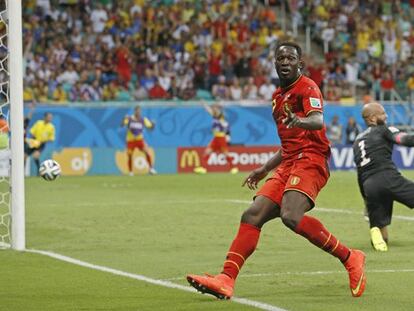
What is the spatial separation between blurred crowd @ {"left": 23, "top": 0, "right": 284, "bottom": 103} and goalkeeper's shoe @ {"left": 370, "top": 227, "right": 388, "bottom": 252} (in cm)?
2271

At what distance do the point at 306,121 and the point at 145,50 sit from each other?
2905 cm

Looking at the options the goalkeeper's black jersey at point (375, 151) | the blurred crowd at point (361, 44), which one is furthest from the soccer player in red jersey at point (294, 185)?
the blurred crowd at point (361, 44)

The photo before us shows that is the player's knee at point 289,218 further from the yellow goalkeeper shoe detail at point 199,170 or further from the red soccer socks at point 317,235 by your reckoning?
the yellow goalkeeper shoe detail at point 199,170

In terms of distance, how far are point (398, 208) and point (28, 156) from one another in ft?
56.3

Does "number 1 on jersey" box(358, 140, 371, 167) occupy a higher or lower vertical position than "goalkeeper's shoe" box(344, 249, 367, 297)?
higher

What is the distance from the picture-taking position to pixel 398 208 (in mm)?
19797

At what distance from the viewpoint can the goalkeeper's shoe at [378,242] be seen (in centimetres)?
1290

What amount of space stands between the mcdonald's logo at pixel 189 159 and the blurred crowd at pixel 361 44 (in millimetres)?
5405

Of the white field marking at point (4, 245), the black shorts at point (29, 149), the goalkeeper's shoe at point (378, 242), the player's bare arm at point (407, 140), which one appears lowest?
the black shorts at point (29, 149)

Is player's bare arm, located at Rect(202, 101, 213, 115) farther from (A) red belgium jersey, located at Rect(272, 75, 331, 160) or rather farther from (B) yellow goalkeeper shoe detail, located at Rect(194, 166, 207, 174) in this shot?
(A) red belgium jersey, located at Rect(272, 75, 331, 160)

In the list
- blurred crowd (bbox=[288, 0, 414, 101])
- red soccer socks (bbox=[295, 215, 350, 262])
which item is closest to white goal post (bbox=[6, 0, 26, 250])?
red soccer socks (bbox=[295, 215, 350, 262])

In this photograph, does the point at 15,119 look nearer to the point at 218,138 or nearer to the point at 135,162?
the point at 218,138

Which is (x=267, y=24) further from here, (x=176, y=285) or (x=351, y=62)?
(x=176, y=285)

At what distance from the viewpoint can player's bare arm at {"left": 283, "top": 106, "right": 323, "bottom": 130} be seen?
27.7ft
